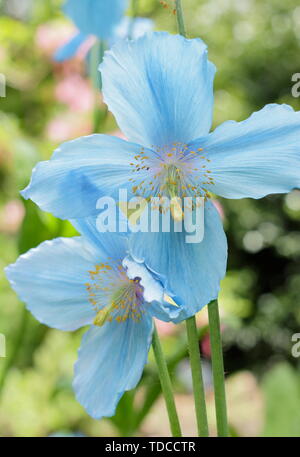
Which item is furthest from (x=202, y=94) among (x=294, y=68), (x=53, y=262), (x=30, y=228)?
(x=294, y=68)

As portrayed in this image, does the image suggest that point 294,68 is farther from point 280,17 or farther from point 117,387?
point 117,387

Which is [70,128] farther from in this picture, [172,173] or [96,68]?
[172,173]

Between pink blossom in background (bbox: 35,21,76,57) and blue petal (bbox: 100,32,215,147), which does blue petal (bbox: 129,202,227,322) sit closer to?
blue petal (bbox: 100,32,215,147)

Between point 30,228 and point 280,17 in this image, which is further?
point 280,17

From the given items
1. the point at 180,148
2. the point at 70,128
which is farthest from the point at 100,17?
the point at 70,128

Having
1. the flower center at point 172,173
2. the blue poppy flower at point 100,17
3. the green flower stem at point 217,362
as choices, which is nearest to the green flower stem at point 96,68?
the blue poppy flower at point 100,17
